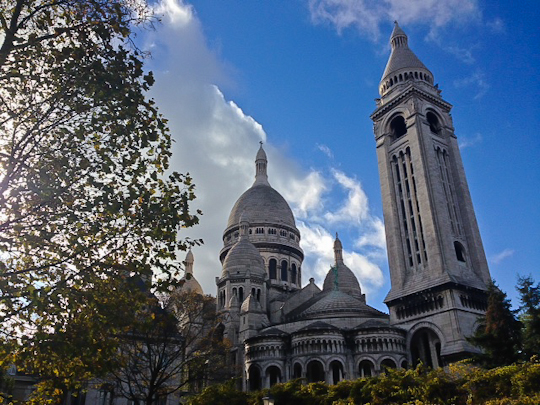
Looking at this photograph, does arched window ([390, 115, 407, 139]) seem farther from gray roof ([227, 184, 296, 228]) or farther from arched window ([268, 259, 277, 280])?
arched window ([268, 259, 277, 280])

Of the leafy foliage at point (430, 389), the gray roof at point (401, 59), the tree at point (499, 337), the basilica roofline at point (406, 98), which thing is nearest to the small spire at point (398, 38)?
the gray roof at point (401, 59)

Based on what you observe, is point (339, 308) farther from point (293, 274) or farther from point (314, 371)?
point (293, 274)

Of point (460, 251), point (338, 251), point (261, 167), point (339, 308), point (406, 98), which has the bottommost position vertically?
point (339, 308)

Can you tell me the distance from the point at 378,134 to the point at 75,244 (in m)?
54.8

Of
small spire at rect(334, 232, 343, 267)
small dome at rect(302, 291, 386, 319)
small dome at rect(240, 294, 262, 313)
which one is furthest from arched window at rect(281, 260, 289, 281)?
small dome at rect(240, 294, 262, 313)

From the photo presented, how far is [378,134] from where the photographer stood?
6253cm

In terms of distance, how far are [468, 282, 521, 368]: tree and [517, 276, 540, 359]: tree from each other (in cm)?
72

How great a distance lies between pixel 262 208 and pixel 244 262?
19.6m

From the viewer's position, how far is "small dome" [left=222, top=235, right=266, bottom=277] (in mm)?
64438

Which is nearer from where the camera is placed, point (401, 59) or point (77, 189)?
point (77, 189)

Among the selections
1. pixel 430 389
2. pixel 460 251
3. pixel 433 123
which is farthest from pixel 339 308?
pixel 430 389

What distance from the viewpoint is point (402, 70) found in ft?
206

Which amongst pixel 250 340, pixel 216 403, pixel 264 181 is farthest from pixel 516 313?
pixel 264 181

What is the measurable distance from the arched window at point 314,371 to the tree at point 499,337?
17.6 meters
